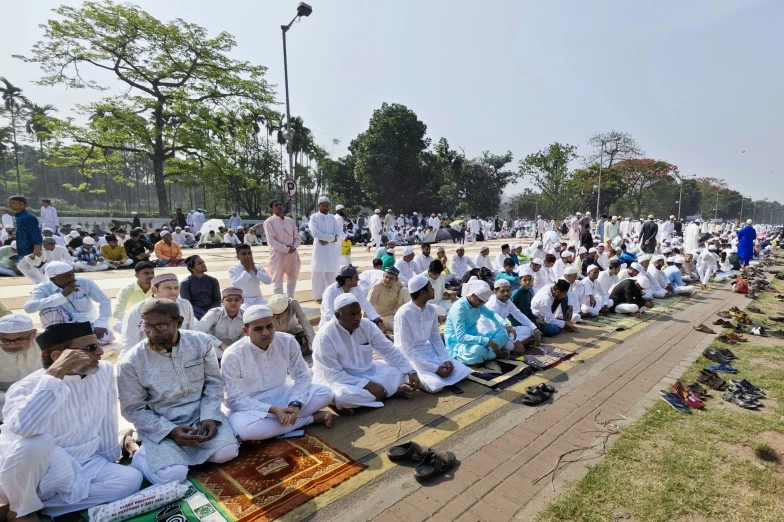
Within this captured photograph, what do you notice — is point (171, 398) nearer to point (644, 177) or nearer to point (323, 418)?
point (323, 418)

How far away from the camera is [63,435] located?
2.44 metres

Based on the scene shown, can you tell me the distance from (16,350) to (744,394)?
20.3ft

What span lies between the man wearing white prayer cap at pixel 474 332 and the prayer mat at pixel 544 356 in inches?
12.6

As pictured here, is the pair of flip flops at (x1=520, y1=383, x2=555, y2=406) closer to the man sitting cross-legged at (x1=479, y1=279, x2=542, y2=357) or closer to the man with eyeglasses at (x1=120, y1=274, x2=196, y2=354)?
the man sitting cross-legged at (x1=479, y1=279, x2=542, y2=357)

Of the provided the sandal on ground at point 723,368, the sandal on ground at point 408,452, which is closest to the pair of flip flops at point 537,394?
the sandal on ground at point 408,452

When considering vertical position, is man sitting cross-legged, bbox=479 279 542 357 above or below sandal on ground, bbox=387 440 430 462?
above

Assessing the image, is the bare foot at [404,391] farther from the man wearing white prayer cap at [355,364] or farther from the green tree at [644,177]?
the green tree at [644,177]

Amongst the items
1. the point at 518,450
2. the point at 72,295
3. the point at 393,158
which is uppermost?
the point at 393,158

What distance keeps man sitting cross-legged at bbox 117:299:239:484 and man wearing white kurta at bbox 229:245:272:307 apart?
2.48 meters

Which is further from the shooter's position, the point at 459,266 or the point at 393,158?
the point at 393,158

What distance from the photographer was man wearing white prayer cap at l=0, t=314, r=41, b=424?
2.90 m

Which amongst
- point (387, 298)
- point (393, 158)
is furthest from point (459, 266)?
point (393, 158)

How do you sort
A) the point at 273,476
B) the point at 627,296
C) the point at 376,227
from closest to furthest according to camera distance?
1. the point at 273,476
2. the point at 627,296
3. the point at 376,227

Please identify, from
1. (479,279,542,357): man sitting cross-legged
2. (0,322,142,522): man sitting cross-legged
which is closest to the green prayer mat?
(0,322,142,522): man sitting cross-legged
